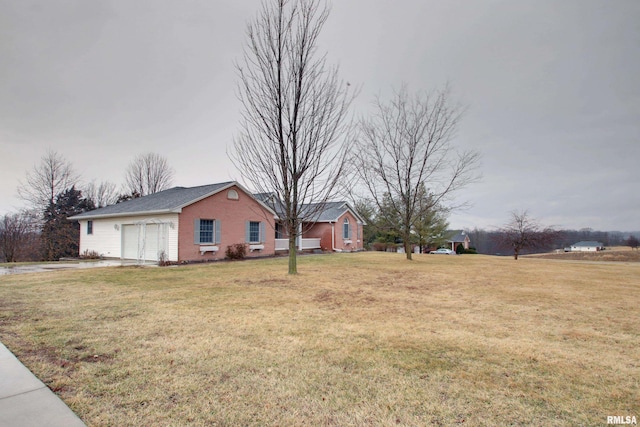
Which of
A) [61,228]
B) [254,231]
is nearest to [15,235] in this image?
[61,228]

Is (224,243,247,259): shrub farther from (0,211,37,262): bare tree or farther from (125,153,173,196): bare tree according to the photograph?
(125,153,173,196): bare tree

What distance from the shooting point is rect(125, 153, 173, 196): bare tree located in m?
37.2

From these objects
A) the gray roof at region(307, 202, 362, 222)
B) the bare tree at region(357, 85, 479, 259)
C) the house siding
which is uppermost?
the bare tree at region(357, 85, 479, 259)

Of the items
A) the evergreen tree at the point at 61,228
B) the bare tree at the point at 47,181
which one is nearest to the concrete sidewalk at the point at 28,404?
the evergreen tree at the point at 61,228

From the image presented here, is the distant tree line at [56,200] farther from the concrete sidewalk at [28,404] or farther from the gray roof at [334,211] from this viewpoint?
the concrete sidewalk at [28,404]

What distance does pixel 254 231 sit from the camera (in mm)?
19828

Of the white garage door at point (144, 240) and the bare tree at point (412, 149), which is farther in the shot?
the bare tree at point (412, 149)

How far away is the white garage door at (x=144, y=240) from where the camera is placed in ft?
53.5

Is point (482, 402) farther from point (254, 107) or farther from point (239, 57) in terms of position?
point (239, 57)

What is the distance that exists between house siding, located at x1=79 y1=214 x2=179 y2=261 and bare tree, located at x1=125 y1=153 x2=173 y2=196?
57.9 feet

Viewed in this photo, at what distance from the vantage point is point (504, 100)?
15000 mm

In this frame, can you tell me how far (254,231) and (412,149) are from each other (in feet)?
34.9

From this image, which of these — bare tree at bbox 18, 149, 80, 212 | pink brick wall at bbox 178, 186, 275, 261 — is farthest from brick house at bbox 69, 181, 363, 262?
bare tree at bbox 18, 149, 80, 212

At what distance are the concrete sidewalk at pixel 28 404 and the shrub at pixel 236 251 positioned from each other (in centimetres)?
1448
